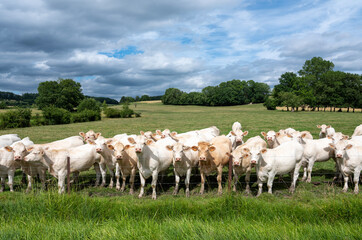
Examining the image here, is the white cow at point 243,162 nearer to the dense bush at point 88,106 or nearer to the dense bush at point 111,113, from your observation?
the dense bush at point 111,113

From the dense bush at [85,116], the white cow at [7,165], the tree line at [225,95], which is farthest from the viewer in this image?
the tree line at [225,95]

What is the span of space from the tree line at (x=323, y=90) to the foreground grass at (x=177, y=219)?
2790 inches

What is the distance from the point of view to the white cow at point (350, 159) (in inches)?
331

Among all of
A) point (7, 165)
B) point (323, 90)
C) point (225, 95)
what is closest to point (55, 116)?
point (7, 165)

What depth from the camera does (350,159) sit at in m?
8.55

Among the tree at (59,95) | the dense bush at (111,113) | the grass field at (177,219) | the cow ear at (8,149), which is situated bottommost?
the grass field at (177,219)

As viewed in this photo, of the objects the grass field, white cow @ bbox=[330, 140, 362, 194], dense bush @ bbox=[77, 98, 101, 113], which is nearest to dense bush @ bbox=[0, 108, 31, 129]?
dense bush @ bbox=[77, 98, 101, 113]

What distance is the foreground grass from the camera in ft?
15.5

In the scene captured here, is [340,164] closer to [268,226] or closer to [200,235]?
[268,226]

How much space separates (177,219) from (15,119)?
43649 millimetres

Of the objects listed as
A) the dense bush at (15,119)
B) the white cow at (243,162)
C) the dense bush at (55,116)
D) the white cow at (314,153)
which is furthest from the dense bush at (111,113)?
the white cow at (243,162)

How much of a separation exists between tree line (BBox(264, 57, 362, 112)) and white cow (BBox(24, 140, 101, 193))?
231 feet

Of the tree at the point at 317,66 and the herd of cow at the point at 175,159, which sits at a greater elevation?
the tree at the point at 317,66

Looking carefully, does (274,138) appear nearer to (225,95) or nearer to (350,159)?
(350,159)
